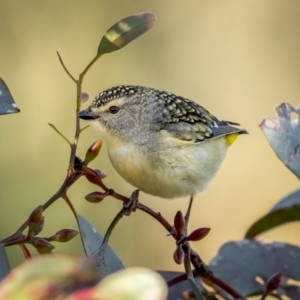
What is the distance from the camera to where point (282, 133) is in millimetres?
1586

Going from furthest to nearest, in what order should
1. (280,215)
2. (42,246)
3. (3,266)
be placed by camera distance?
(280,215), (42,246), (3,266)

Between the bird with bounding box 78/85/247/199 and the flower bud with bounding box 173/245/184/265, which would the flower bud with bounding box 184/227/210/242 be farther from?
the bird with bounding box 78/85/247/199

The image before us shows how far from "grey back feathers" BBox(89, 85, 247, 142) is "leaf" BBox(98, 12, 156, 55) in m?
1.00

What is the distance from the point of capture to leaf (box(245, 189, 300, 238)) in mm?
1672

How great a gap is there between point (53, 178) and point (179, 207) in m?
1.24

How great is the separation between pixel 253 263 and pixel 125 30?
0.75 meters

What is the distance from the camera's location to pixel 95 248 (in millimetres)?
1592

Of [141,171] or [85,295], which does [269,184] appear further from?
[85,295]

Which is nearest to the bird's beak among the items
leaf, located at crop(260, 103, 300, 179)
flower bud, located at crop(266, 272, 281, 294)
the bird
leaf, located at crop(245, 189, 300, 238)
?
the bird

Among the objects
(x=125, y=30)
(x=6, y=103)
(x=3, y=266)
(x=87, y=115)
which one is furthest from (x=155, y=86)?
(x=3, y=266)

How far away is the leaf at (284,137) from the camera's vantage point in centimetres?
152

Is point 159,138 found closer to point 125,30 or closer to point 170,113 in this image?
point 170,113

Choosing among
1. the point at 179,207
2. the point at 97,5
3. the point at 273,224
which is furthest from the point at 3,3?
the point at 273,224

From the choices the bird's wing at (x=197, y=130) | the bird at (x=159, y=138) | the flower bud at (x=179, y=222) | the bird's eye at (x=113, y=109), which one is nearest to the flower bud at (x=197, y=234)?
the flower bud at (x=179, y=222)
